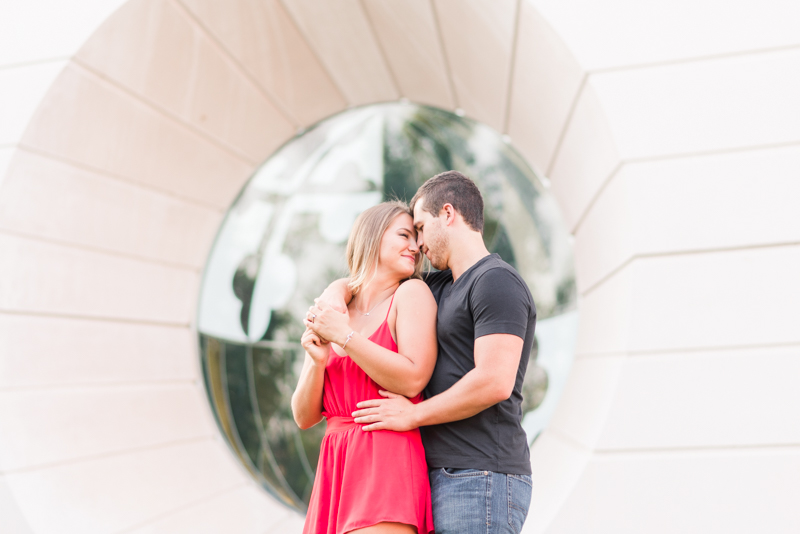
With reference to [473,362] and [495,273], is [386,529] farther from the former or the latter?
[495,273]

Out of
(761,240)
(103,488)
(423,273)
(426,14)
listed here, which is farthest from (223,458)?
(761,240)

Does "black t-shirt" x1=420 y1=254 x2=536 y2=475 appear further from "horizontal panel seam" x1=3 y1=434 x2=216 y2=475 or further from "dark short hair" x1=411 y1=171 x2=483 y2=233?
"horizontal panel seam" x1=3 y1=434 x2=216 y2=475

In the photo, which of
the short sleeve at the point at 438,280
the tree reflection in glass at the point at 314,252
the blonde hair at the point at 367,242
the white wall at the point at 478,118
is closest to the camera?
the blonde hair at the point at 367,242

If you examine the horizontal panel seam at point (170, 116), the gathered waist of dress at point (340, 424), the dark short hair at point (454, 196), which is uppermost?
the horizontal panel seam at point (170, 116)

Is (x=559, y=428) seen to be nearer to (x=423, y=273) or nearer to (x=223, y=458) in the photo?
(x=423, y=273)

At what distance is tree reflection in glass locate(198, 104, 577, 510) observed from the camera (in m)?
5.44

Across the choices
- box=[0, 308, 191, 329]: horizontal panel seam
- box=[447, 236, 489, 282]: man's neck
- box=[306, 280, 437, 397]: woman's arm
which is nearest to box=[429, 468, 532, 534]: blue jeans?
box=[306, 280, 437, 397]: woman's arm

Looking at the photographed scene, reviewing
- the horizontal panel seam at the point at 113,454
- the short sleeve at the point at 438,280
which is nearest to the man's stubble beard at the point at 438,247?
the short sleeve at the point at 438,280

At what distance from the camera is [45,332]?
352cm

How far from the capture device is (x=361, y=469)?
1.83 meters

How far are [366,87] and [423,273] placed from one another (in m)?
2.95

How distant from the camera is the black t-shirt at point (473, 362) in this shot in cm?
182

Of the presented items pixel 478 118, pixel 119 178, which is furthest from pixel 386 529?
pixel 478 118

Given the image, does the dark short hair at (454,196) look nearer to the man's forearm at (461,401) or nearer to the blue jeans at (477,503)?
the man's forearm at (461,401)
